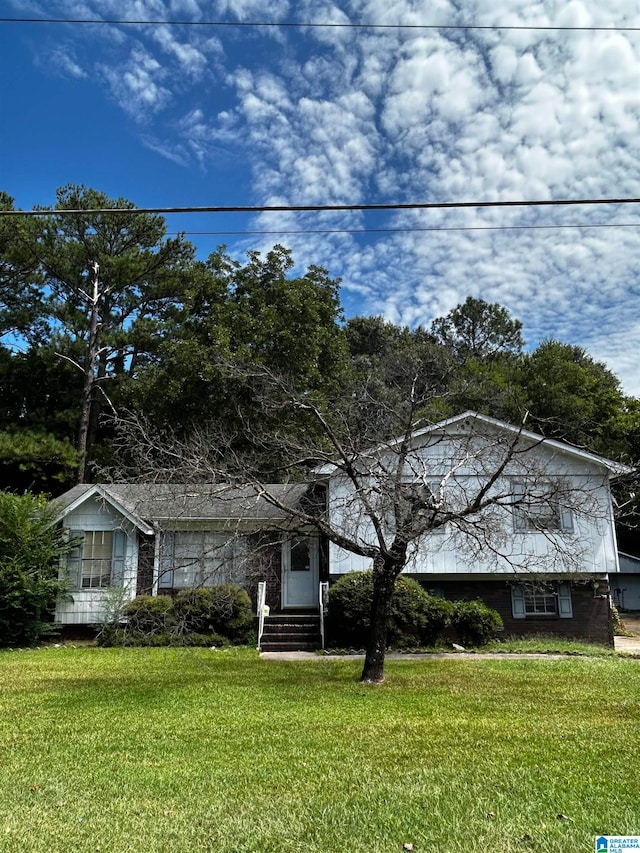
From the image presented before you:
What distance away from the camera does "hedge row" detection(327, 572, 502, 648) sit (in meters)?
16.3

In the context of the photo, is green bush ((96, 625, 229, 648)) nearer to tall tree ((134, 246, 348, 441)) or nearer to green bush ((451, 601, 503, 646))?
green bush ((451, 601, 503, 646))

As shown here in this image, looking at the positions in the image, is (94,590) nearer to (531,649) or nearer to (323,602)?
(323,602)

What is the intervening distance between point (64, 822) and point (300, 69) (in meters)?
Result: 8.81

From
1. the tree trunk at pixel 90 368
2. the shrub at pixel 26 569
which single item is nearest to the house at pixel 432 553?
the shrub at pixel 26 569

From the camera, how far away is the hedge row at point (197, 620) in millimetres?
16531

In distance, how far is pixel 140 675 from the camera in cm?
1197

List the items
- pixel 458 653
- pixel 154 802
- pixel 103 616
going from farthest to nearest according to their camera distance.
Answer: pixel 103 616 → pixel 458 653 → pixel 154 802

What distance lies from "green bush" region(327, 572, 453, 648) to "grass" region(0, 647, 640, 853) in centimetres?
468

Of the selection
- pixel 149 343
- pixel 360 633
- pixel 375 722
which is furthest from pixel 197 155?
pixel 149 343

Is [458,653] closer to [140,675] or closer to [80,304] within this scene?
[140,675]

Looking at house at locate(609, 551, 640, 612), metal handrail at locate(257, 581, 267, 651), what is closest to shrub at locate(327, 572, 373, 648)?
metal handrail at locate(257, 581, 267, 651)

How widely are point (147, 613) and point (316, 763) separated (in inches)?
445

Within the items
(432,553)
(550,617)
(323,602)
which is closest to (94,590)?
(323,602)

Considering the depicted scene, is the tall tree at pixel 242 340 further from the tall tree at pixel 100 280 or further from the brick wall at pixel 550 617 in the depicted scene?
the brick wall at pixel 550 617
